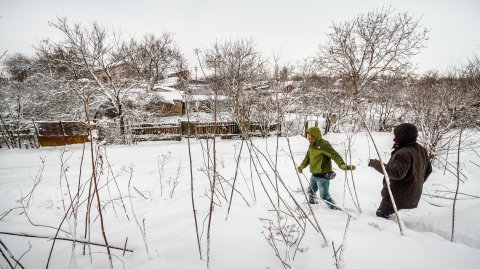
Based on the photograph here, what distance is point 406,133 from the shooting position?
2.43m

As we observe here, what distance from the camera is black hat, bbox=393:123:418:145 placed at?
2412 millimetres

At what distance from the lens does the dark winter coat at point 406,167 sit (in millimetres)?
2346

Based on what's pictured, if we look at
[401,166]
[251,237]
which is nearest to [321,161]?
[401,166]

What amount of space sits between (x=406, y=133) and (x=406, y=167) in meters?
0.40

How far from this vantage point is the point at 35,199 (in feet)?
14.1

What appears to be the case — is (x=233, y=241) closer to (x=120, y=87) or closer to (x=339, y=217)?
(x=339, y=217)

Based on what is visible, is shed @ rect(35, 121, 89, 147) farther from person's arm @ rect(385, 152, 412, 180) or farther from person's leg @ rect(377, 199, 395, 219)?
person's arm @ rect(385, 152, 412, 180)

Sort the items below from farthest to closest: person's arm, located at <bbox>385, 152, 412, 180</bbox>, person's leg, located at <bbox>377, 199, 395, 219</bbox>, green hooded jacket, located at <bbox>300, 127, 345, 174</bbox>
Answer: green hooded jacket, located at <bbox>300, 127, 345, 174</bbox> → person's leg, located at <bbox>377, 199, 395, 219</bbox> → person's arm, located at <bbox>385, 152, 412, 180</bbox>

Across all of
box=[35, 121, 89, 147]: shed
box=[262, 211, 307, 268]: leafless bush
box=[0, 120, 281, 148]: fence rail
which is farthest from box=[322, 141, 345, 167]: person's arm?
box=[35, 121, 89, 147]: shed

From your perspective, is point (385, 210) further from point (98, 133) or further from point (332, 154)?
point (98, 133)

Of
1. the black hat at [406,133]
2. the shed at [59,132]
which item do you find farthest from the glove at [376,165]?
the shed at [59,132]

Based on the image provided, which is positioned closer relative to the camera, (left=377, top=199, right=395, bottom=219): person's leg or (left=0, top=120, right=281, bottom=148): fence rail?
(left=377, top=199, right=395, bottom=219): person's leg

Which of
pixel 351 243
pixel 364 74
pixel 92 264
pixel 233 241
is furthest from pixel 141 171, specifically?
pixel 364 74

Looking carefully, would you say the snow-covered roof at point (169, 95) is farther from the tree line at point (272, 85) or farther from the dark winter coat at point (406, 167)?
the dark winter coat at point (406, 167)
